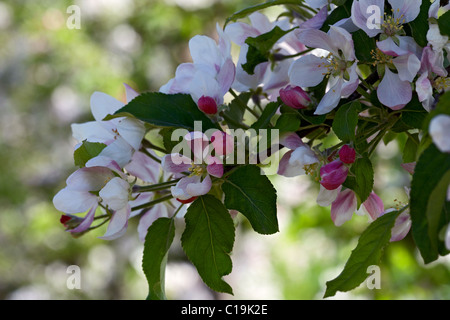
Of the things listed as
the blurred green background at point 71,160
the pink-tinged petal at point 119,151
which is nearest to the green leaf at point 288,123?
the pink-tinged petal at point 119,151

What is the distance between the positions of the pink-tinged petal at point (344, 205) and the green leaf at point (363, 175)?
39 mm

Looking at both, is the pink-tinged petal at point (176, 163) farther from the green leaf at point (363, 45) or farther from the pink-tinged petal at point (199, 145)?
the green leaf at point (363, 45)

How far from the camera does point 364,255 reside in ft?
1.16

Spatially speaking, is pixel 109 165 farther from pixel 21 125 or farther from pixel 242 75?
pixel 21 125

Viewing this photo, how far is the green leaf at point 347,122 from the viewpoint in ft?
1.09

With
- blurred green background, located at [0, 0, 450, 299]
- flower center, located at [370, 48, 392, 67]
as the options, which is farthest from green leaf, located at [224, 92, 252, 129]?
blurred green background, located at [0, 0, 450, 299]

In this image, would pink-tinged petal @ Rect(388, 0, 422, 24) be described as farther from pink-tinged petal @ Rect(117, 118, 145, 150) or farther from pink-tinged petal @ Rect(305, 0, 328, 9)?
pink-tinged petal @ Rect(117, 118, 145, 150)

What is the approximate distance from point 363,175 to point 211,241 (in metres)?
0.11

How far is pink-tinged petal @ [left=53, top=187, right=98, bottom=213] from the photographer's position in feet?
1.23

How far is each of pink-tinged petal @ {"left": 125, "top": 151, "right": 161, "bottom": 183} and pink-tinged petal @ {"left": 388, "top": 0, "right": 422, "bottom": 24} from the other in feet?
0.68

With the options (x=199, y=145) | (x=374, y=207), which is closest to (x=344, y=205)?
(x=374, y=207)

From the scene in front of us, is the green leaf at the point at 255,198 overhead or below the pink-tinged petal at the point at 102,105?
below
